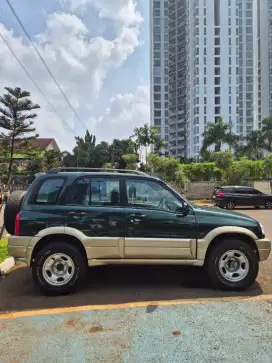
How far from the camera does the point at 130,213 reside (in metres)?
5.51

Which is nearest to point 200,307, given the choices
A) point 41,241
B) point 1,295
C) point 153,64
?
point 41,241

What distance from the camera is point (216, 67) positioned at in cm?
11106

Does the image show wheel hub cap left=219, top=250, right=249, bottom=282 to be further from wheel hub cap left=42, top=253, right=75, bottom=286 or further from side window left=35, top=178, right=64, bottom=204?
side window left=35, top=178, right=64, bottom=204

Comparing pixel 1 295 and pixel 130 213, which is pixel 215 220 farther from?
pixel 1 295

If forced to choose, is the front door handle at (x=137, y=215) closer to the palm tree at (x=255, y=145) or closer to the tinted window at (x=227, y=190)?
the tinted window at (x=227, y=190)

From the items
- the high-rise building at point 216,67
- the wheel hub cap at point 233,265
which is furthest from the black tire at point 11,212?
the high-rise building at point 216,67

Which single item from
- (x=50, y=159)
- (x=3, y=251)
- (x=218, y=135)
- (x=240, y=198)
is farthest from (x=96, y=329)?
(x=218, y=135)

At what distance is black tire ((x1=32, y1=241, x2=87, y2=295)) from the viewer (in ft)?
17.6

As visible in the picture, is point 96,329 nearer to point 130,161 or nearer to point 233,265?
point 233,265

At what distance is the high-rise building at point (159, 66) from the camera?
137m

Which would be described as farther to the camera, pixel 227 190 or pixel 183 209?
pixel 227 190

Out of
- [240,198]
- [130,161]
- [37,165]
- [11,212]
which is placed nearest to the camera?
[11,212]

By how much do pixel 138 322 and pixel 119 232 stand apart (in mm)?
1480

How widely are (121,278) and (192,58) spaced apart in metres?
117
